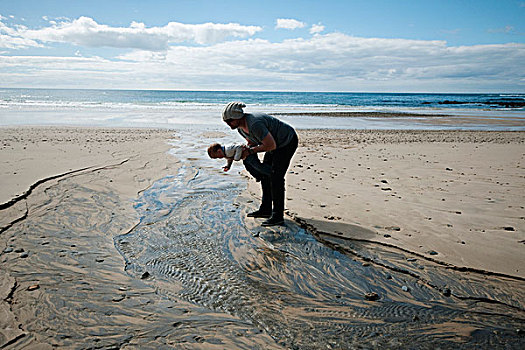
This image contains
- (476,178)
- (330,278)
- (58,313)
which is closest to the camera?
(58,313)

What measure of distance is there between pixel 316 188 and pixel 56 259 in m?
4.38

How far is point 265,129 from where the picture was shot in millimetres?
4094

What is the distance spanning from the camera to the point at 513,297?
121 inches

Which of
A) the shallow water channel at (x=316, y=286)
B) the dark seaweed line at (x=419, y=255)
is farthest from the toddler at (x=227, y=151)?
the dark seaweed line at (x=419, y=255)

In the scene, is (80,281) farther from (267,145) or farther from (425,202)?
(425,202)

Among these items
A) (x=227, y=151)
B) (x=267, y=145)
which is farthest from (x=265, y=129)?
(x=227, y=151)

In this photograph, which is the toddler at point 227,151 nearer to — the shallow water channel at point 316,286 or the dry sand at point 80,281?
the shallow water channel at point 316,286

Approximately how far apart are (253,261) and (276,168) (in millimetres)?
1264

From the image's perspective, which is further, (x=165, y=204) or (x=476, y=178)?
(x=476, y=178)

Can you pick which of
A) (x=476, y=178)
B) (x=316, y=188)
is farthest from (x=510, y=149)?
(x=316, y=188)

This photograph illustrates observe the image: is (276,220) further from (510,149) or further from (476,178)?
(510,149)

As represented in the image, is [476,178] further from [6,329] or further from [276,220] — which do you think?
[6,329]

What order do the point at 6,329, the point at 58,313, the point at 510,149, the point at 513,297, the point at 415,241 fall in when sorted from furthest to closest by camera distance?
1. the point at 510,149
2. the point at 415,241
3. the point at 513,297
4. the point at 58,313
5. the point at 6,329

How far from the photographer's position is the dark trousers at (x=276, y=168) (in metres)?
4.46
